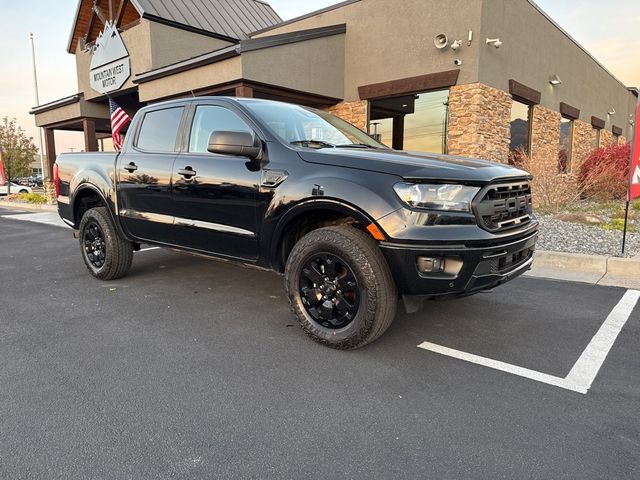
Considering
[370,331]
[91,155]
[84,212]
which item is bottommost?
[370,331]

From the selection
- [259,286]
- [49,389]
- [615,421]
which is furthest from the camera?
[259,286]

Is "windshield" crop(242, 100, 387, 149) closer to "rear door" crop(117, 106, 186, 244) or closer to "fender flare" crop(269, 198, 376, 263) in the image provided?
"fender flare" crop(269, 198, 376, 263)

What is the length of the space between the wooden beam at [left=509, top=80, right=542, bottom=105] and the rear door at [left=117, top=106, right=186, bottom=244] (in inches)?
393

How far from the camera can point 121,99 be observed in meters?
17.1

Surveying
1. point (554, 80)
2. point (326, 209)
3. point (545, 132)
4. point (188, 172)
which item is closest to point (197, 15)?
point (554, 80)

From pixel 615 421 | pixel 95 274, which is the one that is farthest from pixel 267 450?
pixel 95 274

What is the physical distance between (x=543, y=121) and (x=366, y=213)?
13.4 metres

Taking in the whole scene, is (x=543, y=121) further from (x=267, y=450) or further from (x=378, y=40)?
(x=267, y=450)

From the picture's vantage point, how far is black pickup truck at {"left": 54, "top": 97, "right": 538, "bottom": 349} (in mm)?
2932

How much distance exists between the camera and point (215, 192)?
3.88 metres

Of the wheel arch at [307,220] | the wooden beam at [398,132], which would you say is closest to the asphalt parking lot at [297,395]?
the wheel arch at [307,220]

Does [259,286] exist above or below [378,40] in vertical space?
below

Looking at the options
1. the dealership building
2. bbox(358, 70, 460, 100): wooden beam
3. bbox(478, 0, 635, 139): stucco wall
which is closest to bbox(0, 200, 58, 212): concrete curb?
the dealership building

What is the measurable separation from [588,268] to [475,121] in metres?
5.78
